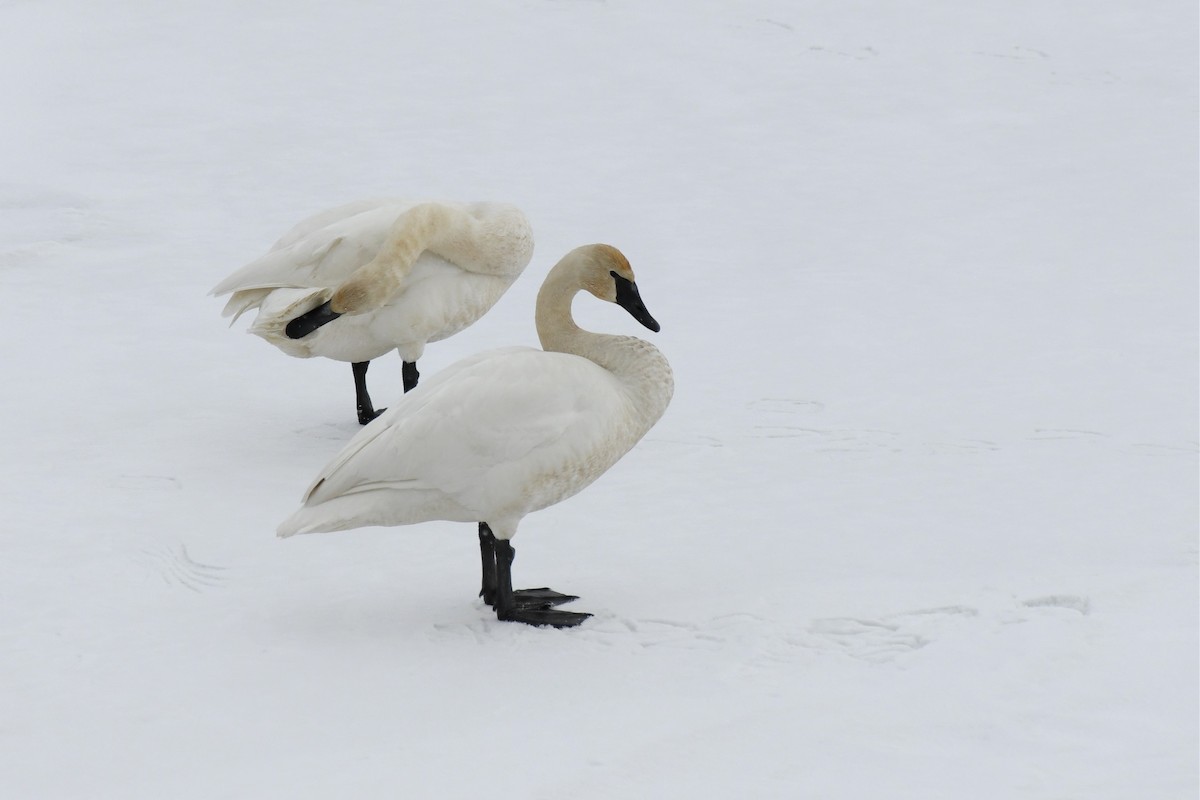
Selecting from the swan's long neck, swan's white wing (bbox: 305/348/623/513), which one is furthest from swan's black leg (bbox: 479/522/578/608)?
the swan's long neck

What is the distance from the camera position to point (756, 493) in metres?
5.95

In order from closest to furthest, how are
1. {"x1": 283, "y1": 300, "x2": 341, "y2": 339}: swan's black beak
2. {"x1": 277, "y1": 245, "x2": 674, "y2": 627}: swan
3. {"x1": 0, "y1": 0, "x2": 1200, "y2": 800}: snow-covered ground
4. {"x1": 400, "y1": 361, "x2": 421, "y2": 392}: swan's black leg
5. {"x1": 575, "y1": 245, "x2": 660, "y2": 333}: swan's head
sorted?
{"x1": 0, "y1": 0, "x2": 1200, "y2": 800}: snow-covered ground → {"x1": 277, "y1": 245, "x2": 674, "y2": 627}: swan → {"x1": 575, "y1": 245, "x2": 660, "y2": 333}: swan's head → {"x1": 283, "y1": 300, "x2": 341, "y2": 339}: swan's black beak → {"x1": 400, "y1": 361, "x2": 421, "y2": 392}: swan's black leg

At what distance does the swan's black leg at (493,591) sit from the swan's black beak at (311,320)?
1.25 m

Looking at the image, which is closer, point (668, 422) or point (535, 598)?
point (535, 598)

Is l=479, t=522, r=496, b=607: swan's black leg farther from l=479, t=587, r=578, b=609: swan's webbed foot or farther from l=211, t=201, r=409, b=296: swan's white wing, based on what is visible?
l=211, t=201, r=409, b=296: swan's white wing

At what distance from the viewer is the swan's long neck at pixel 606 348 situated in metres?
5.08

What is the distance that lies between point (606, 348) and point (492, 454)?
66 centimetres

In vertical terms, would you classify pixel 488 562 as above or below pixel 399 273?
below

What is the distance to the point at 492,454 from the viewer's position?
4.73m

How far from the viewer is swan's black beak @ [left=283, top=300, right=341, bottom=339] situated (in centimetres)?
581

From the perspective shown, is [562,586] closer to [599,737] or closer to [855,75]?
[599,737]

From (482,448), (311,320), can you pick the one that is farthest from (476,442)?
(311,320)

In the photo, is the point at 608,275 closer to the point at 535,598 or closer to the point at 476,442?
the point at 476,442

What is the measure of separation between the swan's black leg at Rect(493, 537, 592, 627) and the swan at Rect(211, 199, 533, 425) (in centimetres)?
177
